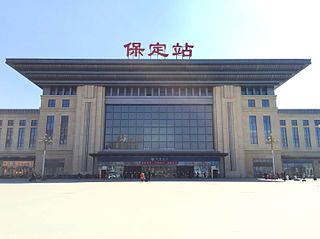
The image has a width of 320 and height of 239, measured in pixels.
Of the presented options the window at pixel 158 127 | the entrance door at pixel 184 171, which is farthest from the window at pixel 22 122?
the entrance door at pixel 184 171

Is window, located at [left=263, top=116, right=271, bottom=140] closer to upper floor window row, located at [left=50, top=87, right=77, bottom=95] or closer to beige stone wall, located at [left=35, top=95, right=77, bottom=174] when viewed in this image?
beige stone wall, located at [left=35, top=95, right=77, bottom=174]

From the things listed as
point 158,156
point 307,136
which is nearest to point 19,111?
point 158,156

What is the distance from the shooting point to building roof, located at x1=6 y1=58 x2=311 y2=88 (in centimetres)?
4762

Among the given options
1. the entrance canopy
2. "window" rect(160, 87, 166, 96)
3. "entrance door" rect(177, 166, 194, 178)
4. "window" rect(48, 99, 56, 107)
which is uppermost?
"window" rect(160, 87, 166, 96)

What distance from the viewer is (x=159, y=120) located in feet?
165

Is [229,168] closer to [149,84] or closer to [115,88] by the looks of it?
[149,84]

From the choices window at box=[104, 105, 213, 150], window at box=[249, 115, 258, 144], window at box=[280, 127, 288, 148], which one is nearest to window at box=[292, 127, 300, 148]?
window at box=[280, 127, 288, 148]

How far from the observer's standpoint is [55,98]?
166ft

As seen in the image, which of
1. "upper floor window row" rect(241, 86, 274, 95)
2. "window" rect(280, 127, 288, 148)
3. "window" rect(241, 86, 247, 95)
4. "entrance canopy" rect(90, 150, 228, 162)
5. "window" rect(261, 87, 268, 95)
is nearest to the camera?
"entrance canopy" rect(90, 150, 228, 162)

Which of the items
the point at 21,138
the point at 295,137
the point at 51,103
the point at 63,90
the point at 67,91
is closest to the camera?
the point at 51,103

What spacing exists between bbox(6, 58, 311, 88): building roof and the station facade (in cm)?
20

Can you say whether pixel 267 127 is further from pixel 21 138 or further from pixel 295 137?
pixel 21 138

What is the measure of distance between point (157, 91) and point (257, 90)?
21.8m
